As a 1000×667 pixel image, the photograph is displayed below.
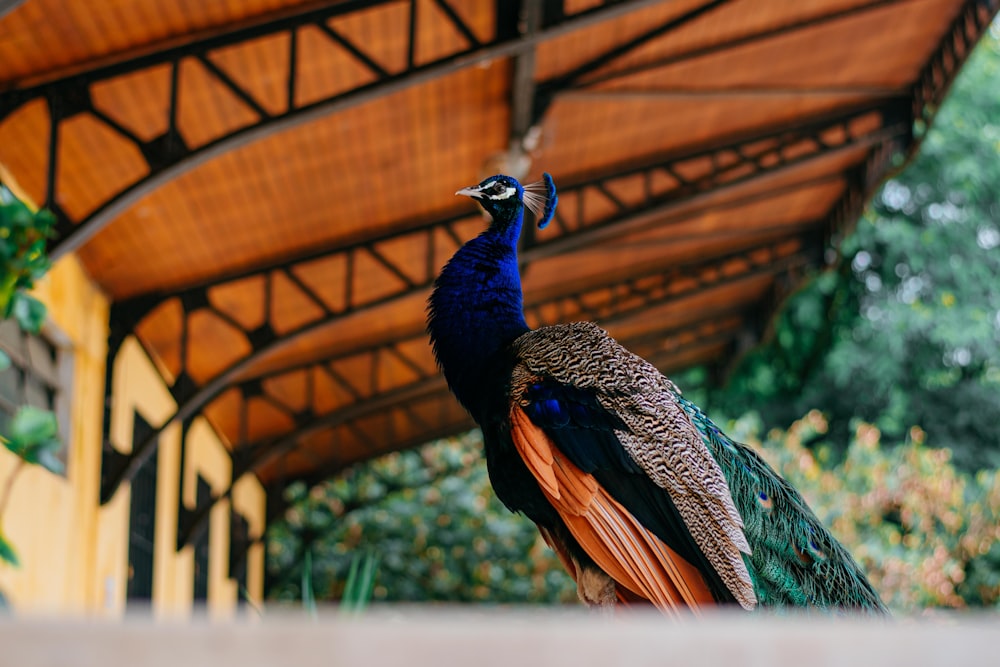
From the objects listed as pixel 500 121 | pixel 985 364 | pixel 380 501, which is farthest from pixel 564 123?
pixel 985 364

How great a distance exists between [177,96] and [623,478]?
2.98m

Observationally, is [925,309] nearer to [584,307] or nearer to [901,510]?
[901,510]

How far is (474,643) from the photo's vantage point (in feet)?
1.59

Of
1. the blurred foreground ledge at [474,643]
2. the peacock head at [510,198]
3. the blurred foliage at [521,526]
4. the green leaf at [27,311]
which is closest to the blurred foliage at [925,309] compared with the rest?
the blurred foliage at [521,526]

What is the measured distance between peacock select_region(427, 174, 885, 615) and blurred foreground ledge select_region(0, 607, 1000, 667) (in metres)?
2.08

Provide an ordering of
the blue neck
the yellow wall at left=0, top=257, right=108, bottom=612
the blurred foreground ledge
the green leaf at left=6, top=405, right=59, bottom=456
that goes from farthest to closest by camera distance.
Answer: the yellow wall at left=0, top=257, right=108, bottom=612 → the blue neck → the green leaf at left=6, top=405, right=59, bottom=456 → the blurred foreground ledge

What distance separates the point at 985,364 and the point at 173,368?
10619mm

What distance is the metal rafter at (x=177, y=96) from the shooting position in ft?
16.0

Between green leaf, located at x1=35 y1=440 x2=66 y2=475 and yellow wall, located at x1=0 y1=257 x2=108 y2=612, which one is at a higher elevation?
yellow wall, located at x1=0 y1=257 x2=108 y2=612

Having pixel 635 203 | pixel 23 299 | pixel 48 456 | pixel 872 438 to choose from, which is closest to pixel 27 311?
pixel 23 299

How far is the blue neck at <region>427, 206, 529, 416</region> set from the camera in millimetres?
2867

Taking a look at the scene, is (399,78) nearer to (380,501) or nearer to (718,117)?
(718,117)

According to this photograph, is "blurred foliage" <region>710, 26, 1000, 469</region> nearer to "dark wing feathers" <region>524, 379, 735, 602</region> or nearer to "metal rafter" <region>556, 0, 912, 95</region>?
"metal rafter" <region>556, 0, 912, 95</region>

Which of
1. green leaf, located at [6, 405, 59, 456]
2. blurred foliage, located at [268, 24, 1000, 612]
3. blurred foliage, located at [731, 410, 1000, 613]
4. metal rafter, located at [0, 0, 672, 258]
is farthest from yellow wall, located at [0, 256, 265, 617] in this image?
blurred foliage, located at [731, 410, 1000, 613]
